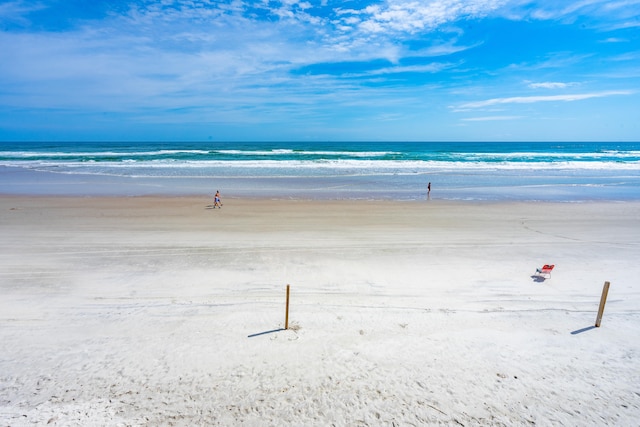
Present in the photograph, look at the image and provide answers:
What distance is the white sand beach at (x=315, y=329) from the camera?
4.88 metres

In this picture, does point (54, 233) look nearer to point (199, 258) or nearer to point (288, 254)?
point (199, 258)

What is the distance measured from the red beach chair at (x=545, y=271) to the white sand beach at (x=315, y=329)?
228 mm

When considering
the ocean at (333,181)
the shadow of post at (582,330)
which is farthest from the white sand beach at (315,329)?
the ocean at (333,181)

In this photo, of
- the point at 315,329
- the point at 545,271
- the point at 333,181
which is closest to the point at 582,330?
the point at 545,271

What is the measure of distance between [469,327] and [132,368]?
5.87m

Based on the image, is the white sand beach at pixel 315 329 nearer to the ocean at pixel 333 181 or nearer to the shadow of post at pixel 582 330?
the shadow of post at pixel 582 330

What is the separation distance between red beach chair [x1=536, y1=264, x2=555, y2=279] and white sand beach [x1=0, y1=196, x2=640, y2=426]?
23 centimetres

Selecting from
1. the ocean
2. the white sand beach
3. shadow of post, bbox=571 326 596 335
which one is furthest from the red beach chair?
the ocean

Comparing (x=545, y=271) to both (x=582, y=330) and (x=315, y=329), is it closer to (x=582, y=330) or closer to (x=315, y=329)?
(x=582, y=330)

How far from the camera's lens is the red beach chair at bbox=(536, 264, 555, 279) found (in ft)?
29.4

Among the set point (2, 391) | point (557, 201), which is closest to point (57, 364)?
point (2, 391)

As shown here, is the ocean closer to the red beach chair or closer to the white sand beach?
the white sand beach

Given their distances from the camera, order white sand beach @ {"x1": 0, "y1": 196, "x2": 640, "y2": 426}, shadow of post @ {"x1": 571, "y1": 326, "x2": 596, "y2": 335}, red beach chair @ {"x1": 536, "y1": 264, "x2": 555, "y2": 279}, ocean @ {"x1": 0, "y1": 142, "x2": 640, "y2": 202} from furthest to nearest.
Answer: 1. ocean @ {"x1": 0, "y1": 142, "x2": 640, "y2": 202}
2. red beach chair @ {"x1": 536, "y1": 264, "x2": 555, "y2": 279}
3. shadow of post @ {"x1": 571, "y1": 326, "x2": 596, "y2": 335}
4. white sand beach @ {"x1": 0, "y1": 196, "x2": 640, "y2": 426}

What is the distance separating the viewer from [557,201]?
2027 centimetres
